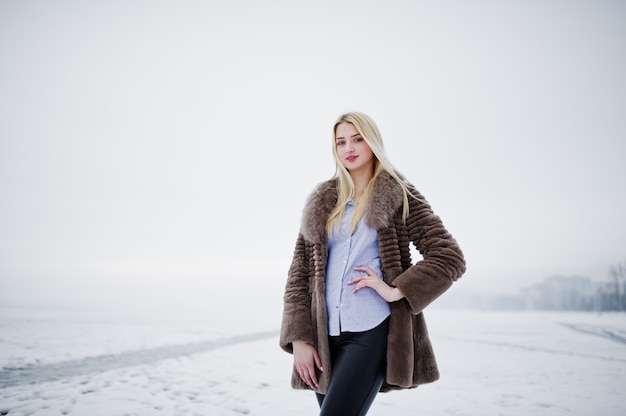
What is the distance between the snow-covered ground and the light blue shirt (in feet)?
10.8

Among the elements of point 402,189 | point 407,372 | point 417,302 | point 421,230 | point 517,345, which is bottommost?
point 517,345

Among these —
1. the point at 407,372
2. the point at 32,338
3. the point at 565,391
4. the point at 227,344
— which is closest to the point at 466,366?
the point at 565,391

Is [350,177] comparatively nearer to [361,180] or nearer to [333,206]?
[361,180]

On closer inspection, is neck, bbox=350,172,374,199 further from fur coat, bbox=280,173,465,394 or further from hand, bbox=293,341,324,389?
hand, bbox=293,341,324,389

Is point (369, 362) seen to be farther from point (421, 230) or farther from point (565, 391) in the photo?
point (565, 391)

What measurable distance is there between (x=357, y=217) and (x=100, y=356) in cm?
832

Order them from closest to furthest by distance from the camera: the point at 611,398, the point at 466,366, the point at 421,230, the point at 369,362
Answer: the point at 369,362 < the point at 421,230 < the point at 611,398 < the point at 466,366

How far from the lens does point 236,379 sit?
6250 millimetres

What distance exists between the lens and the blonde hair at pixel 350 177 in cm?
186

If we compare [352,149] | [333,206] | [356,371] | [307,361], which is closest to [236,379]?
[307,361]

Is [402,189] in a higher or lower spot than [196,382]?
higher

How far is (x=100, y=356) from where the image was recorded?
813cm

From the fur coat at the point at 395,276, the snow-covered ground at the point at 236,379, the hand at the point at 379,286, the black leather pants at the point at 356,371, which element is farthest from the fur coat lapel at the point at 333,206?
the snow-covered ground at the point at 236,379

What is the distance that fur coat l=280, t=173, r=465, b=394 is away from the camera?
1.59m
